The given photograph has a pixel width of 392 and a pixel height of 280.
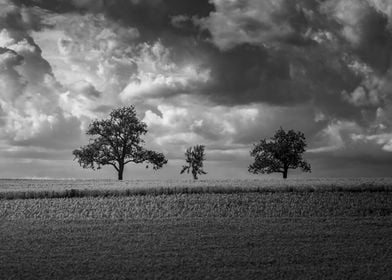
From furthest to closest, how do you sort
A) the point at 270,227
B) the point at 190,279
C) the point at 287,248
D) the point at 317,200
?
the point at 317,200, the point at 270,227, the point at 287,248, the point at 190,279

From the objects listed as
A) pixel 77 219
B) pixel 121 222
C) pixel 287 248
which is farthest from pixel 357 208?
pixel 77 219

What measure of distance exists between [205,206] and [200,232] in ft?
26.3

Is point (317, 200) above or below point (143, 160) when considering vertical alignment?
below

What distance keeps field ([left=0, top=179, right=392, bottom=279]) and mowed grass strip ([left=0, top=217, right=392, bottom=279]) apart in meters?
0.05

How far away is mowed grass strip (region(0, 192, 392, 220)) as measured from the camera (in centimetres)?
3023

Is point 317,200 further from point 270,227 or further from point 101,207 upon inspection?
point 101,207

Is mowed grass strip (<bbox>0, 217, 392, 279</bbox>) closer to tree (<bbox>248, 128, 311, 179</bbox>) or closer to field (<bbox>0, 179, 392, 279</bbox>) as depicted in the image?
field (<bbox>0, 179, 392, 279</bbox>)

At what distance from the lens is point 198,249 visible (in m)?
20.2

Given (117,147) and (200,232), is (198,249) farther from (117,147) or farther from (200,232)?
(117,147)

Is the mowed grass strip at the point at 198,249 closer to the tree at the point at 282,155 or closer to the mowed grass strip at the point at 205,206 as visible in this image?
the mowed grass strip at the point at 205,206

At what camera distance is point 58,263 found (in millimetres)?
17750

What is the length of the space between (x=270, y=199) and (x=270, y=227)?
880 cm

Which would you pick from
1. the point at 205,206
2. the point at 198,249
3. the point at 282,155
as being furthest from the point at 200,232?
the point at 282,155

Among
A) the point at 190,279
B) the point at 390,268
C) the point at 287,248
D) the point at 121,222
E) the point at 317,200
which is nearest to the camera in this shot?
the point at 190,279
